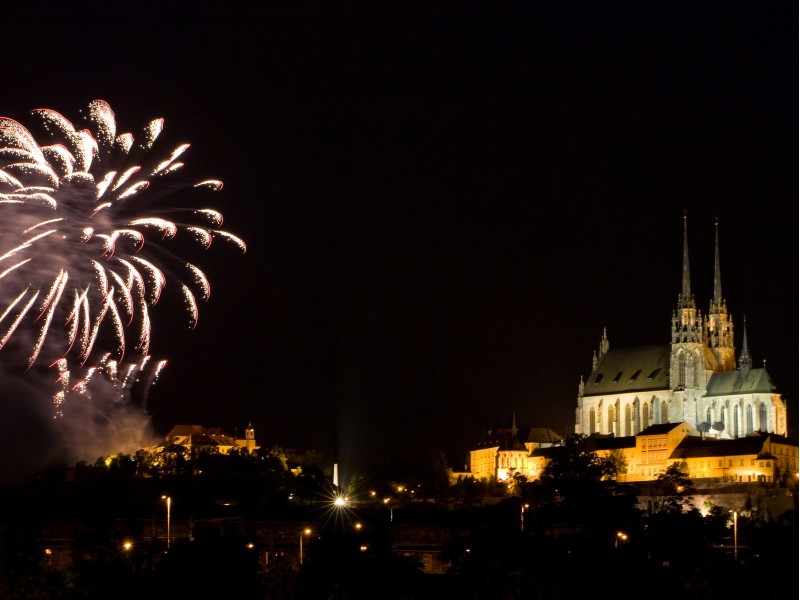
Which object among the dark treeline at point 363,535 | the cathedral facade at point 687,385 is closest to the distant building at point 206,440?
the dark treeline at point 363,535

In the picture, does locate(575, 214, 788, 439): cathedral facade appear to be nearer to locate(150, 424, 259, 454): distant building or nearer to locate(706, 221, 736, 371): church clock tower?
locate(706, 221, 736, 371): church clock tower

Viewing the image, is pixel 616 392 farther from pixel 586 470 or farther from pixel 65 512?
pixel 65 512

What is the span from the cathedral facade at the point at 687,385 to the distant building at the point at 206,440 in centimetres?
3414

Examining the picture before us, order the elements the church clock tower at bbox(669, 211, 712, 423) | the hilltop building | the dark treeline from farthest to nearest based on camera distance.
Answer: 1. the church clock tower at bbox(669, 211, 712, 423)
2. the hilltop building
3. the dark treeline

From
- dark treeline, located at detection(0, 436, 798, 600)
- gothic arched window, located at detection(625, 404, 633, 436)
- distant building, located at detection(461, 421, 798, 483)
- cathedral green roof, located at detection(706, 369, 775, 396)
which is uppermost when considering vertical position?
cathedral green roof, located at detection(706, 369, 775, 396)

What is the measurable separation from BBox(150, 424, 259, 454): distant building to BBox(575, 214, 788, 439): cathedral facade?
34143 millimetres

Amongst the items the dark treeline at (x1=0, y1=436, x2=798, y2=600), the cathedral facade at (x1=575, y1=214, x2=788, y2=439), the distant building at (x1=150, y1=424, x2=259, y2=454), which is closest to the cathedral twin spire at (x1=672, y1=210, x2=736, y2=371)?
the cathedral facade at (x1=575, y1=214, x2=788, y2=439)

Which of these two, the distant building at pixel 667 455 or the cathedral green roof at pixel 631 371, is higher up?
the cathedral green roof at pixel 631 371

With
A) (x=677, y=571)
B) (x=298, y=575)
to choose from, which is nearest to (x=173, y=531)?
(x=298, y=575)

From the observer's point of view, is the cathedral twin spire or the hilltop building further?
the cathedral twin spire

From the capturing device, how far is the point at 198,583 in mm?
53562

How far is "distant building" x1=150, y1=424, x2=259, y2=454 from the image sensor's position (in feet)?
474

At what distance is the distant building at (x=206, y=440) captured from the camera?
144500 mm

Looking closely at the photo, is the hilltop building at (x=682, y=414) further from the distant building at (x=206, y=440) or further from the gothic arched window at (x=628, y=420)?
the distant building at (x=206, y=440)
